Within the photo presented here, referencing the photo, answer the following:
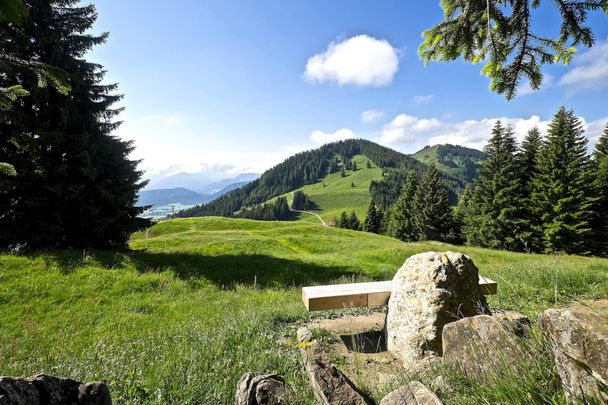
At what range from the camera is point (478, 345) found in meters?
2.99

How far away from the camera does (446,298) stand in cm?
477

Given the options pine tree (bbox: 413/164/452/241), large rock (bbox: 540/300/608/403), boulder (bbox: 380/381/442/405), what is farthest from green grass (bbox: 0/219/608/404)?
pine tree (bbox: 413/164/452/241)

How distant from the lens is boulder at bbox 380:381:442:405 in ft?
7.40

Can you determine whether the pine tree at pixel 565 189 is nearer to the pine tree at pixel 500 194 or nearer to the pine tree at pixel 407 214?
the pine tree at pixel 500 194

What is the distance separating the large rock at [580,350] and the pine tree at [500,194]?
133 ft

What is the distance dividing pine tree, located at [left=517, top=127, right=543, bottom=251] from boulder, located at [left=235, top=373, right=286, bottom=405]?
42244 mm

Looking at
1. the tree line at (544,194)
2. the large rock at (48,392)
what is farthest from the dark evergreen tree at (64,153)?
the tree line at (544,194)

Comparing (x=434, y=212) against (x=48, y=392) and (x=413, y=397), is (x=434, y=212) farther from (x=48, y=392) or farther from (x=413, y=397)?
(x=48, y=392)

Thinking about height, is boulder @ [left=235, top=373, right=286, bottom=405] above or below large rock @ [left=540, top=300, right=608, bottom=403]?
below

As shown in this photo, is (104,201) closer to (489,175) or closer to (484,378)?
(484,378)

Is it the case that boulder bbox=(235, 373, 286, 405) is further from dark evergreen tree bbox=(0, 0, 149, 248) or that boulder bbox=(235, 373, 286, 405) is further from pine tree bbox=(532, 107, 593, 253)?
pine tree bbox=(532, 107, 593, 253)

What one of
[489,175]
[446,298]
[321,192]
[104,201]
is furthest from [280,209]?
[446,298]

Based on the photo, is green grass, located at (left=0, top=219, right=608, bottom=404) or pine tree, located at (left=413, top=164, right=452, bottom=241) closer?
green grass, located at (left=0, top=219, right=608, bottom=404)

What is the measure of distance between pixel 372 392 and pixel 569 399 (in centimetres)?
181
